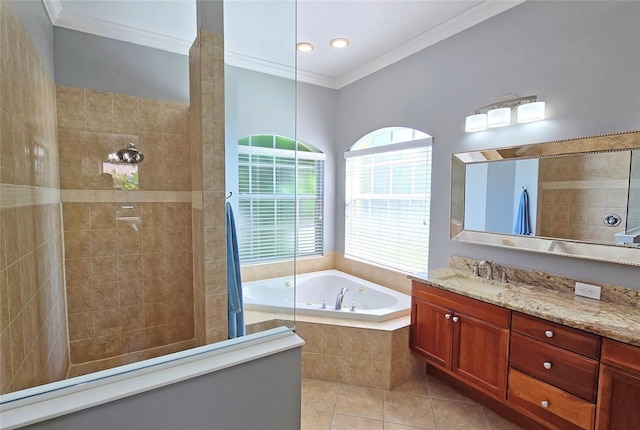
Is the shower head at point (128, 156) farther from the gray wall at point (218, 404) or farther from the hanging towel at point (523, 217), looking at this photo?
the hanging towel at point (523, 217)

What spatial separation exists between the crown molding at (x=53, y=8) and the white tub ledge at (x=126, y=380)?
95.9 inches

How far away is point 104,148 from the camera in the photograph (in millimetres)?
2436

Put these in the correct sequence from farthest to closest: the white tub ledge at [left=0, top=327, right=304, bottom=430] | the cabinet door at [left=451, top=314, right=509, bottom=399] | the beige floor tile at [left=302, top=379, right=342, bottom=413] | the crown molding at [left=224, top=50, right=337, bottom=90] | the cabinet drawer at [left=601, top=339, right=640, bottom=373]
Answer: the beige floor tile at [left=302, top=379, right=342, bottom=413] → the crown molding at [left=224, top=50, right=337, bottom=90] → the cabinet door at [left=451, top=314, right=509, bottom=399] → the cabinet drawer at [left=601, top=339, right=640, bottom=373] → the white tub ledge at [left=0, top=327, right=304, bottom=430]

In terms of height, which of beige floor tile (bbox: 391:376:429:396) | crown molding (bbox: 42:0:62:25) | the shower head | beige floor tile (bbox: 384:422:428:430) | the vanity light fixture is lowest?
beige floor tile (bbox: 391:376:429:396)

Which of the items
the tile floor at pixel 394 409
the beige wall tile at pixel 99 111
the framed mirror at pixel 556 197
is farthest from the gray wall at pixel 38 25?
the framed mirror at pixel 556 197

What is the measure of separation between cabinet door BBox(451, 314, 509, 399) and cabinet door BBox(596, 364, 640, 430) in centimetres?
46

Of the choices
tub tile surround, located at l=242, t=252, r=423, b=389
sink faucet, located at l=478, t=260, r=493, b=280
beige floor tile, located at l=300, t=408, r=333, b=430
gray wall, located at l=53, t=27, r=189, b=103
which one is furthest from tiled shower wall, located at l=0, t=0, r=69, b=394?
sink faucet, located at l=478, t=260, r=493, b=280

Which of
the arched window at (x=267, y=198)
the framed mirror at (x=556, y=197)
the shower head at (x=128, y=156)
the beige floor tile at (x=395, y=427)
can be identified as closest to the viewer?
the framed mirror at (x=556, y=197)

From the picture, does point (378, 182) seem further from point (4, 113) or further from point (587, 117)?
point (4, 113)

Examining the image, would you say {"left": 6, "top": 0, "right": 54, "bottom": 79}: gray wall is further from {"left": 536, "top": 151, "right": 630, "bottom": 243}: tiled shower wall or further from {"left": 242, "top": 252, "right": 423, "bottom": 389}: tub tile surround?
{"left": 536, "top": 151, "right": 630, "bottom": 243}: tiled shower wall

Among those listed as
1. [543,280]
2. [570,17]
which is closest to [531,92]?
[570,17]

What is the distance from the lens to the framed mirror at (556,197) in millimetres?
1812

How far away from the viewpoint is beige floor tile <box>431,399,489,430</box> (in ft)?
6.84

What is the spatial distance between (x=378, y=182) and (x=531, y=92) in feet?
5.59
